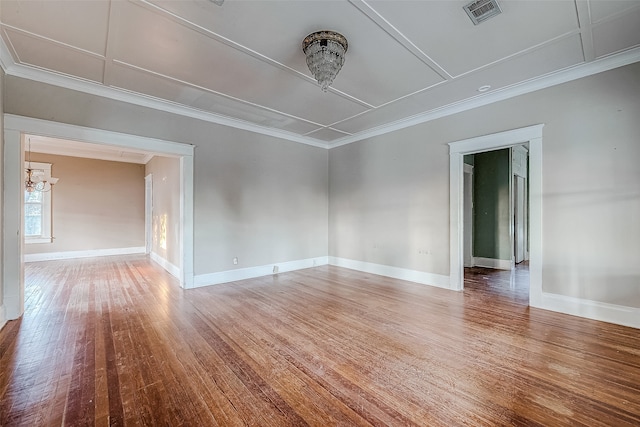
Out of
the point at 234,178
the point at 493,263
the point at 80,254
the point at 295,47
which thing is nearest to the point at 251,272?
the point at 234,178

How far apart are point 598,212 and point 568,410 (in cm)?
242

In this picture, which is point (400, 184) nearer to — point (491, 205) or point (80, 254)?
point (491, 205)

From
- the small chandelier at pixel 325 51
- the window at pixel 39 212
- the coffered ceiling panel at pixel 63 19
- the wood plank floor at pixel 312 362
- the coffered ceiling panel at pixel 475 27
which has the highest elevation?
the coffered ceiling panel at pixel 475 27

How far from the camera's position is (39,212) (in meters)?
6.95

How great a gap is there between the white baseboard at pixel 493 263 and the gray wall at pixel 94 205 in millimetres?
9358

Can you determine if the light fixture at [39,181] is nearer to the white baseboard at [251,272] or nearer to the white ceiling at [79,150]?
the white ceiling at [79,150]

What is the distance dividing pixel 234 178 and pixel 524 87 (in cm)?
448

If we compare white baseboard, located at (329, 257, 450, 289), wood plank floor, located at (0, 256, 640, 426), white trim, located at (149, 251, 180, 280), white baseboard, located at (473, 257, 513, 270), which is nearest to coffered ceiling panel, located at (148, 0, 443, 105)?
wood plank floor, located at (0, 256, 640, 426)

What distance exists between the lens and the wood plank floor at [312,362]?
1650 mm

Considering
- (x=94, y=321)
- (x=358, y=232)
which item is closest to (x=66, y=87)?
(x=94, y=321)

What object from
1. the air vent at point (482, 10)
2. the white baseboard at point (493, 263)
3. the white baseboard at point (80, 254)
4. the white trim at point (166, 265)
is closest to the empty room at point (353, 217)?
the air vent at point (482, 10)

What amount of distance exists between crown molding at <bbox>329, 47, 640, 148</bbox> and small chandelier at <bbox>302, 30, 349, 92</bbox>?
2372 millimetres

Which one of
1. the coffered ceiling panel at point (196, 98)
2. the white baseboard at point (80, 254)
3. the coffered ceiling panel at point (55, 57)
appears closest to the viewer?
the coffered ceiling panel at point (55, 57)

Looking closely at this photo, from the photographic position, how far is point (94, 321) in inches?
120
